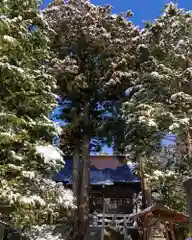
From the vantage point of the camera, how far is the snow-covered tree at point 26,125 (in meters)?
8.35

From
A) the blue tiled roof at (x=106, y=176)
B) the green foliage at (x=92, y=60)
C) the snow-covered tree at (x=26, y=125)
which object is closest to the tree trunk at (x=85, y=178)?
the green foliage at (x=92, y=60)

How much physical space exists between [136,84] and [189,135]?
386cm

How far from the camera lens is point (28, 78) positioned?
9.45 metres

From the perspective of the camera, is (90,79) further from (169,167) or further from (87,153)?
(169,167)

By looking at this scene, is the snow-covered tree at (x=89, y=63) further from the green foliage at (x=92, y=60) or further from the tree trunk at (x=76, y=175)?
the tree trunk at (x=76, y=175)

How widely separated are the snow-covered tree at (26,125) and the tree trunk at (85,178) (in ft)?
20.9

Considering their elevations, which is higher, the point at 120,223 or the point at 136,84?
the point at 136,84

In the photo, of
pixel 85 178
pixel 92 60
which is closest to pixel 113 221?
pixel 85 178

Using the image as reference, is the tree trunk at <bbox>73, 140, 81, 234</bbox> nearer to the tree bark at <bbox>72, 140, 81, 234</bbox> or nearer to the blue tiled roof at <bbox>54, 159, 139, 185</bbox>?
the tree bark at <bbox>72, 140, 81, 234</bbox>

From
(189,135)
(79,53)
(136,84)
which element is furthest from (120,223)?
(79,53)

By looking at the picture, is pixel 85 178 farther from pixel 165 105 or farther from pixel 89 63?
pixel 89 63

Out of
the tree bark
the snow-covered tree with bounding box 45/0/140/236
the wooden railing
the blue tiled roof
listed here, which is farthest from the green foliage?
the wooden railing

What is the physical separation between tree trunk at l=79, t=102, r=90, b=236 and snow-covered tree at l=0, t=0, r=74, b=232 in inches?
251

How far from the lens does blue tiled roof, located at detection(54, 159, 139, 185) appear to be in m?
18.2
